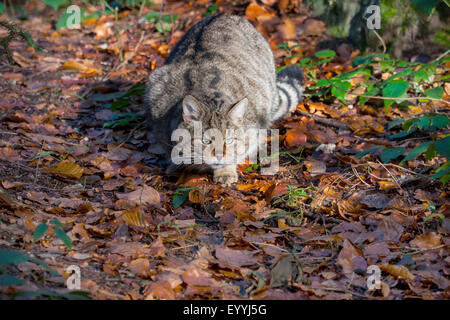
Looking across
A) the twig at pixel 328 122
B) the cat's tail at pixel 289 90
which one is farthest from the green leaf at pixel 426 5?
the cat's tail at pixel 289 90

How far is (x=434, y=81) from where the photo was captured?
173 inches

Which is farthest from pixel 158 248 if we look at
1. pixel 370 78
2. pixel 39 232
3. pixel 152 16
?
pixel 152 16

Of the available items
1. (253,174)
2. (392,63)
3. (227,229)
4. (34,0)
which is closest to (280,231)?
(227,229)

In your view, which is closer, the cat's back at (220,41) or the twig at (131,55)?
the cat's back at (220,41)

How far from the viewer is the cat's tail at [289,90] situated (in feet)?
15.1

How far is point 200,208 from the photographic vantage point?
3.26 m

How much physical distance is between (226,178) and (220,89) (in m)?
0.78

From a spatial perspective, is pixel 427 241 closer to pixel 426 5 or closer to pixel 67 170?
pixel 426 5

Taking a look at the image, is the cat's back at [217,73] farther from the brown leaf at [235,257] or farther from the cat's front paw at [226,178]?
the brown leaf at [235,257]

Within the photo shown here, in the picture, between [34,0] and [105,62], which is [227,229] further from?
[34,0]

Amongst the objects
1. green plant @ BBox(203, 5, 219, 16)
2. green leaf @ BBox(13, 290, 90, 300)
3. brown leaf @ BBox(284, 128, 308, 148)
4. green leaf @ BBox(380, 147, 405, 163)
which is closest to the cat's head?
brown leaf @ BBox(284, 128, 308, 148)

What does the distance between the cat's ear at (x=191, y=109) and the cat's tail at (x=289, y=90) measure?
43.1 inches

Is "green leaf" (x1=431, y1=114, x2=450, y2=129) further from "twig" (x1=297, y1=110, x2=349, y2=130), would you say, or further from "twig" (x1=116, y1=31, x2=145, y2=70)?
"twig" (x1=116, y1=31, x2=145, y2=70)

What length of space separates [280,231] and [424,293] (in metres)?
0.87
